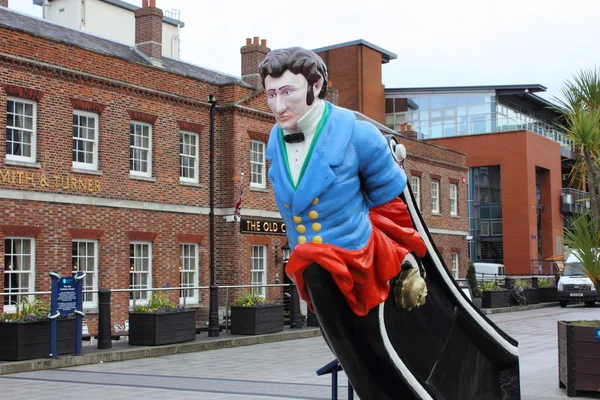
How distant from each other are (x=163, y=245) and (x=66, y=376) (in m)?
8.98

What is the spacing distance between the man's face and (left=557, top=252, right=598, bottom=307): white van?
26.5 m

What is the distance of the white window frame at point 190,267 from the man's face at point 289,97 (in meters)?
17.5

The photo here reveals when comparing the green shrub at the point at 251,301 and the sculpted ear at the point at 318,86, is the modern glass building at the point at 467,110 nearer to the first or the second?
the green shrub at the point at 251,301

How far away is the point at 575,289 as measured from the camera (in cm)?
2930

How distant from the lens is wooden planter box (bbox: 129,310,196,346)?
15.7 m

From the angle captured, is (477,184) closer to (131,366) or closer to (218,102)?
(218,102)

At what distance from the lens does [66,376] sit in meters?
12.2

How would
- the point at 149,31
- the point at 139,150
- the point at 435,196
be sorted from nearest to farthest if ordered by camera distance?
the point at 139,150 → the point at 149,31 → the point at 435,196

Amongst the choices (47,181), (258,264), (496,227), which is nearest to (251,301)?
(258,264)

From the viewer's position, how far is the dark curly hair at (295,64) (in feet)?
13.7

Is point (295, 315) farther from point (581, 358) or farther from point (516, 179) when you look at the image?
point (516, 179)

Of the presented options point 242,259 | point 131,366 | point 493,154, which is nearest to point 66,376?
point 131,366

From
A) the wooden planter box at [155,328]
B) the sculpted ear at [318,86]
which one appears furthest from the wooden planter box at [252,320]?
the sculpted ear at [318,86]

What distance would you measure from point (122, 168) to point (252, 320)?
18.1ft
